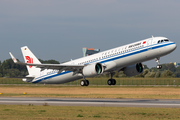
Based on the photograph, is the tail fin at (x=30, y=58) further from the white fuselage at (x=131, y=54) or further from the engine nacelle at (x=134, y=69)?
the engine nacelle at (x=134, y=69)

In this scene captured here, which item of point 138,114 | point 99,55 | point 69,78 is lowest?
point 138,114

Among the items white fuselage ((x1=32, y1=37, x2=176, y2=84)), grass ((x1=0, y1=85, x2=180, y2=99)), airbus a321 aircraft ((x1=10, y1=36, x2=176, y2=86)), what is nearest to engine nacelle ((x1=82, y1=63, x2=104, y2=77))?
airbus a321 aircraft ((x1=10, y1=36, x2=176, y2=86))

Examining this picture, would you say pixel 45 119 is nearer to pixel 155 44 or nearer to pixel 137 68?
pixel 155 44

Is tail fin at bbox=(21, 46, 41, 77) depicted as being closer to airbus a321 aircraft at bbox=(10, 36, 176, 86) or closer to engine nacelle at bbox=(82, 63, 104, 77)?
airbus a321 aircraft at bbox=(10, 36, 176, 86)

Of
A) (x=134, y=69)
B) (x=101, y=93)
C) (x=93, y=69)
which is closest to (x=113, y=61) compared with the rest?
(x=93, y=69)

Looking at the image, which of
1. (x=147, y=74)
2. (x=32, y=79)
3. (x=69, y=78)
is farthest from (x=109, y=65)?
(x=147, y=74)

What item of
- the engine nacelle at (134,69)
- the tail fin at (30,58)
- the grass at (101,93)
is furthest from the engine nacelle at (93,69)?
the tail fin at (30,58)

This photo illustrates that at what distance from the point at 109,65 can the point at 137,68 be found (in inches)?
288

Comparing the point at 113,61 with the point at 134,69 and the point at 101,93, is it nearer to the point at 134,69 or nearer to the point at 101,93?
the point at 134,69

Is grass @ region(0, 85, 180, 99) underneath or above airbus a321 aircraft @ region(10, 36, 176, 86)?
underneath

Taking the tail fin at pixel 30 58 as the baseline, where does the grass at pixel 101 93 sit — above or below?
below

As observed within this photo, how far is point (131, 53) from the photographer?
143 ft

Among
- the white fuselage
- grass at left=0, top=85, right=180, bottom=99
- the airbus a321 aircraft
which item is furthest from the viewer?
grass at left=0, top=85, right=180, bottom=99

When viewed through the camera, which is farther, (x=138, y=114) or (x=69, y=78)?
(x=69, y=78)
